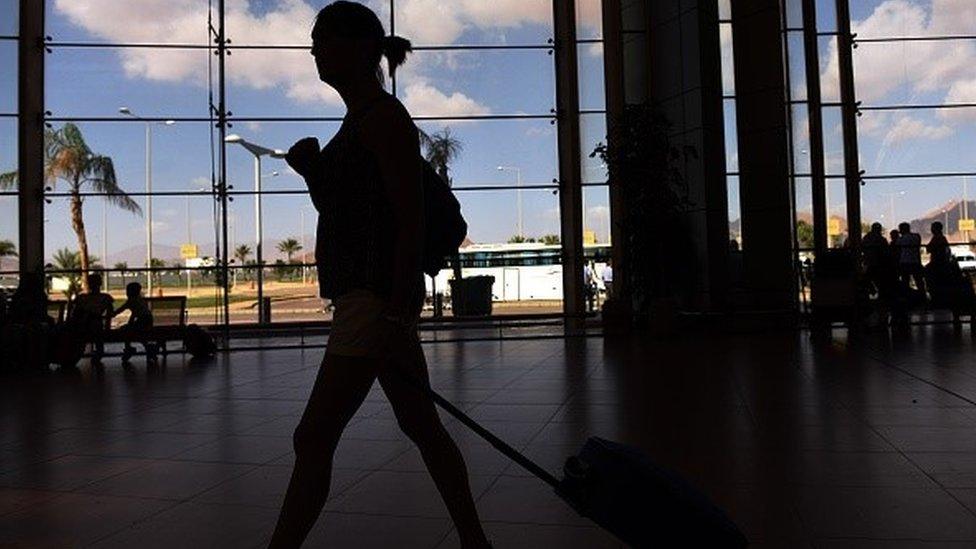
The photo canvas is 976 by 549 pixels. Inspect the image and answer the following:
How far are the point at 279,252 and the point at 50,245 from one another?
3346 millimetres

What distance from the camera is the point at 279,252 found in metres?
13.1

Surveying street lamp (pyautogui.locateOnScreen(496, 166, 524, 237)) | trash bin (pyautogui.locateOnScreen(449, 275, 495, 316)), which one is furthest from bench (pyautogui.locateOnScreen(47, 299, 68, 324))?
street lamp (pyautogui.locateOnScreen(496, 166, 524, 237))

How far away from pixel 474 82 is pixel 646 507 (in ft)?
42.3

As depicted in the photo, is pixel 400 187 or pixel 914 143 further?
pixel 914 143

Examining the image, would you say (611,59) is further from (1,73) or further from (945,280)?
(1,73)

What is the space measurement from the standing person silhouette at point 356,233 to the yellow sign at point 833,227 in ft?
40.4

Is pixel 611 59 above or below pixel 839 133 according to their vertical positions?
above

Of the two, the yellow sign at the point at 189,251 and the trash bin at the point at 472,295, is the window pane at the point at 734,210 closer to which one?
the trash bin at the point at 472,295

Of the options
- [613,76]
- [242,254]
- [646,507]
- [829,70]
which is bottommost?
[646,507]

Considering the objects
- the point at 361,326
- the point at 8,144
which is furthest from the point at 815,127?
the point at 361,326

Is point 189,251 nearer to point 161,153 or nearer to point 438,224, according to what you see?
point 161,153

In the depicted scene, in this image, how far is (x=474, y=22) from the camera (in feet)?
46.5

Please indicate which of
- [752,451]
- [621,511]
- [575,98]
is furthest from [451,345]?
[621,511]

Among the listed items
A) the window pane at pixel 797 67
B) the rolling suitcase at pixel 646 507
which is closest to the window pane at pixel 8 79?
the window pane at pixel 797 67
